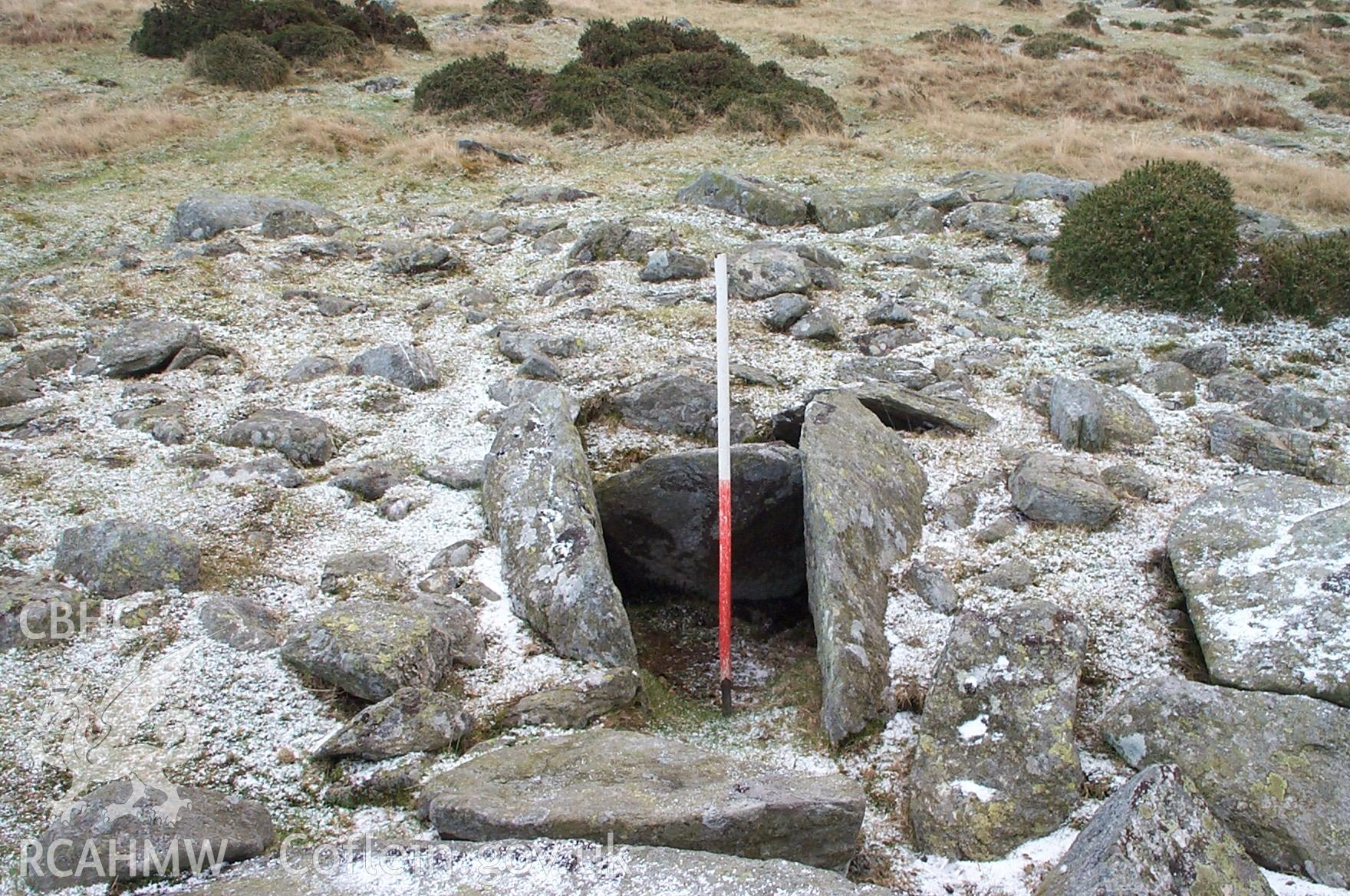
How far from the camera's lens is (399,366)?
9711mm

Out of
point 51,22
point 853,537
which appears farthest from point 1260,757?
point 51,22

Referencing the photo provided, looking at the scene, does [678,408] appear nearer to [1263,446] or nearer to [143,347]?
[1263,446]

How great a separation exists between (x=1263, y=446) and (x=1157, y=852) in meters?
5.63

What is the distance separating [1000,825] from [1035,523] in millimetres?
3058

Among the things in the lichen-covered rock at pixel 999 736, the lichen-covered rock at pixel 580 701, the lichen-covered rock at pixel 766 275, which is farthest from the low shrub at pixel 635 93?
the lichen-covered rock at pixel 999 736

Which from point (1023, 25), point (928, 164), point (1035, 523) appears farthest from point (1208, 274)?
point (1023, 25)

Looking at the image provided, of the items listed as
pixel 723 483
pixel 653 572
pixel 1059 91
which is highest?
pixel 1059 91

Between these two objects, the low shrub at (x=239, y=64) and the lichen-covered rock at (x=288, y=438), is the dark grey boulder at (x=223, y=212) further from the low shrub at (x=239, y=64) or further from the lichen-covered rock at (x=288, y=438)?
the low shrub at (x=239, y=64)

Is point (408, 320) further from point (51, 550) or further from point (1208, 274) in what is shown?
point (1208, 274)

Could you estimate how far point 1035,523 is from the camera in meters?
7.25

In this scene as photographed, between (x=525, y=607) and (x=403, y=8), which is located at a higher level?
(x=403, y=8)

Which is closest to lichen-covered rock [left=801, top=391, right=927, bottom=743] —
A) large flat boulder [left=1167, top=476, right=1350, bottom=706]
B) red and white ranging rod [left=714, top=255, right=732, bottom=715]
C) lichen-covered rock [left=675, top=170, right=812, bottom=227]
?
red and white ranging rod [left=714, top=255, right=732, bottom=715]

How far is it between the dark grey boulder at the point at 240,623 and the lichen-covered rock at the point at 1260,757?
197 inches

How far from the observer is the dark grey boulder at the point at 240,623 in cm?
585
